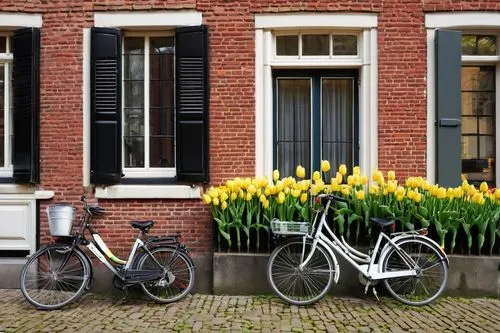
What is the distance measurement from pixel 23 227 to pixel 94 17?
3144 mm

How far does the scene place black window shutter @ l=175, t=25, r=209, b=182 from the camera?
710 centimetres

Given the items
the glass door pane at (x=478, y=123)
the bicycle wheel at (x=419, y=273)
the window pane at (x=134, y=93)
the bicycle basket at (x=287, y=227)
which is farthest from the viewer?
the glass door pane at (x=478, y=123)

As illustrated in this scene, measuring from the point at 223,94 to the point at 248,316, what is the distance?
307cm

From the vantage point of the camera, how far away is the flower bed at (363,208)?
21.6 feet

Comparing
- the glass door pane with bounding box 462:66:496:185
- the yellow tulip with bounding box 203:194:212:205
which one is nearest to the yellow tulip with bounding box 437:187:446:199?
the glass door pane with bounding box 462:66:496:185

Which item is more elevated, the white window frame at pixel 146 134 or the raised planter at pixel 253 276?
the white window frame at pixel 146 134

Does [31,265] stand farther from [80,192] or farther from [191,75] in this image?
[191,75]

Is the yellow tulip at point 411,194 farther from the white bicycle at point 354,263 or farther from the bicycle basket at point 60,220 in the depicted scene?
the bicycle basket at point 60,220

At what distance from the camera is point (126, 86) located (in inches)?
294

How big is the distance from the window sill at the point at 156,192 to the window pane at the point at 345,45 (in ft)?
9.21

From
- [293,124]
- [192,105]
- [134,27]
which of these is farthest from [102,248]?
[293,124]

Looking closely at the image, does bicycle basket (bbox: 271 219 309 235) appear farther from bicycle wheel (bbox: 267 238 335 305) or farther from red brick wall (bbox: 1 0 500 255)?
red brick wall (bbox: 1 0 500 255)

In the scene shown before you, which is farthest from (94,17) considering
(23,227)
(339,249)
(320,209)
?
(339,249)

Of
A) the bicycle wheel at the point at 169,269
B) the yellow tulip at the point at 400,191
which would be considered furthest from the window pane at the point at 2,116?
the yellow tulip at the point at 400,191
